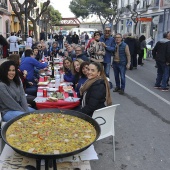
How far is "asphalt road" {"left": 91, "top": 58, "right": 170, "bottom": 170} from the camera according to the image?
3.66 m

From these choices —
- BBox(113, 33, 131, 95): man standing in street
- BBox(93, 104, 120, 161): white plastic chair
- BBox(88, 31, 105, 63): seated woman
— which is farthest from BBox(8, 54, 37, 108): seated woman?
BBox(113, 33, 131, 95): man standing in street

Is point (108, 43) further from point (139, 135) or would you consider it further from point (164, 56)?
point (139, 135)

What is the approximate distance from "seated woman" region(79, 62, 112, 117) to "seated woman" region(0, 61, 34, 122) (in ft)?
3.48

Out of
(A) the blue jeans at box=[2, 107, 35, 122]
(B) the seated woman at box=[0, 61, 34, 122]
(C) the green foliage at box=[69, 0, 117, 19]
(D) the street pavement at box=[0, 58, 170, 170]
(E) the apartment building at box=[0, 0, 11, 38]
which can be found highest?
(C) the green foliage at box=[69, 0, 117, 19]

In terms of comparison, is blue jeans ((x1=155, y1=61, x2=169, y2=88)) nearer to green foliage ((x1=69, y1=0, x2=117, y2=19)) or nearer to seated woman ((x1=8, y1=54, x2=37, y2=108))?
seated woman ((x1=8, y1=54, x2=37, y2=108))

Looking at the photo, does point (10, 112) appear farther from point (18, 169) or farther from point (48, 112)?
point (18, 169)

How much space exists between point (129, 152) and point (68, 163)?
5.22ft

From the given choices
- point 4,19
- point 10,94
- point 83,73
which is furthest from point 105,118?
point 4,19

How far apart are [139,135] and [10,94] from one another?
248 cm

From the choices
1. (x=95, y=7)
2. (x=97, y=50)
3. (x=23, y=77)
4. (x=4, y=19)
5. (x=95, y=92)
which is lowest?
(x=23, y=77)

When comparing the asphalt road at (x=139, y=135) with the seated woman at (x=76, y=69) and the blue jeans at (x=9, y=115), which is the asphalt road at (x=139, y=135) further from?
the blue jeans at (x=9, y=115)

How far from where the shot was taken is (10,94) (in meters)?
3.91

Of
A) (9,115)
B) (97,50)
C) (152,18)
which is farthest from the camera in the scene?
(152,18)

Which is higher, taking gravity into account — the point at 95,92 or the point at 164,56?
the point at 164,56
